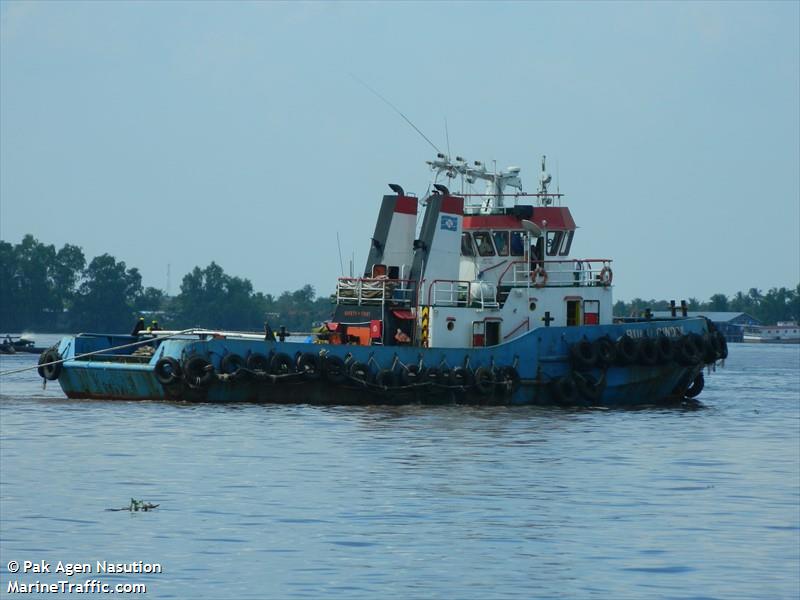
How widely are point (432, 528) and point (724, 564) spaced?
11.8 ft

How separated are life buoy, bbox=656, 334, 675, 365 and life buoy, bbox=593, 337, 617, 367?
1482mm

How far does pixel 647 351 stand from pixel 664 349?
0.59 m

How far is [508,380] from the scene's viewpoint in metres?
32.0

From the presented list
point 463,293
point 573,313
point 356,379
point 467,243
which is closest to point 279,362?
point 356,379

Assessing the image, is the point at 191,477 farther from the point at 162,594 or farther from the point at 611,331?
the point at 611,331

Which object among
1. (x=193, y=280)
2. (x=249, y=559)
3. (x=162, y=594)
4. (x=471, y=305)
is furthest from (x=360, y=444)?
(x=193, y=280)

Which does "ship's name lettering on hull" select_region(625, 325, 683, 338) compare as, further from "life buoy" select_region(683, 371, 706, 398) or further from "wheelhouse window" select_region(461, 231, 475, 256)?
"wheelhouse window" select_region(461, 231, 475, 256)

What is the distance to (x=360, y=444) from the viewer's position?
2577cm

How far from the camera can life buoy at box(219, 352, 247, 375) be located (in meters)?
31.1

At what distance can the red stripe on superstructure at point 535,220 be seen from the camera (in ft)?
111

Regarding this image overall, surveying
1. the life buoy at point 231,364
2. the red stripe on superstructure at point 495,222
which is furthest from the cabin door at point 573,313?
the life buoy at point 231,364

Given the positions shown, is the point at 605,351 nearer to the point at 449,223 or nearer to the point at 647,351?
the point at 647,351

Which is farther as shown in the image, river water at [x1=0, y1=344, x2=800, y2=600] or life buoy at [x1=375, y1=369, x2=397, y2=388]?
life buoy at [x1=375, y1=369, x2=397, y2=388]

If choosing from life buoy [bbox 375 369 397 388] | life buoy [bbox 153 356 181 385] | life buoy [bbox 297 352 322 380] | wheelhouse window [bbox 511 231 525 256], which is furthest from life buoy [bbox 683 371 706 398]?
life buoy [bbox 153 356 181 385]
